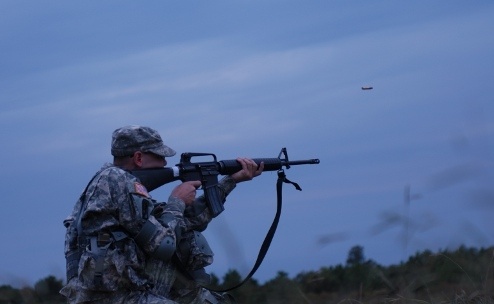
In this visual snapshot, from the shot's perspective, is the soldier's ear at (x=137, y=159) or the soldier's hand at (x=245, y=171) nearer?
the soldier's ear at (x=137, y=159)

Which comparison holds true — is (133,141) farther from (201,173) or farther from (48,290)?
(48,290)

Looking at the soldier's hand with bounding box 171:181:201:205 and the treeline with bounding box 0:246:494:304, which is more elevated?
the soldier's hand with bounding box 171:181:201:205

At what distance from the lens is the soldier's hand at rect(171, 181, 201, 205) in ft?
25.9

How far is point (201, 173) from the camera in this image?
833cm

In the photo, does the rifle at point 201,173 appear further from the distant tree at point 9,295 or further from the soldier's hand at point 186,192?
the distant tree at point 9,295

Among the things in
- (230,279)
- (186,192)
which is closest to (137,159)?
(186,192)

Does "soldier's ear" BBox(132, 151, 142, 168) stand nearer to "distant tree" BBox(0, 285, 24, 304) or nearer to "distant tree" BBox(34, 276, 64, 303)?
"distant tree" BBox(34, 276, 64, 303)

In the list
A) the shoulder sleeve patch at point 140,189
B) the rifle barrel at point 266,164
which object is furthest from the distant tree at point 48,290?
the shoulder sleeve patch at point 140,189

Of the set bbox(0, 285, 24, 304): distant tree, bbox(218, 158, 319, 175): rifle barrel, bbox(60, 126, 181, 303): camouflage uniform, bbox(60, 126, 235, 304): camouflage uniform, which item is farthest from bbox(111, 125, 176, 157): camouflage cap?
bbox(0, 285, 24, 304): distant tree

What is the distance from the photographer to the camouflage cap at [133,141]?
7703 mm

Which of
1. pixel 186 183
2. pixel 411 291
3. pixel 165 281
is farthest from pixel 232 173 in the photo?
pixel 411 291

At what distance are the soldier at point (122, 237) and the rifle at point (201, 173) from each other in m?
0.16

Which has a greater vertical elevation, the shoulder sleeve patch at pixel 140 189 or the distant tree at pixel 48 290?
the shoulder sleeve patch at pixel 140 189

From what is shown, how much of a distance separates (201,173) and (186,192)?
0.44 meters
